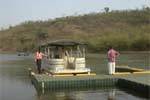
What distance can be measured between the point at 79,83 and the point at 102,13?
111 m

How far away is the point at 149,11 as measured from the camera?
111 meters

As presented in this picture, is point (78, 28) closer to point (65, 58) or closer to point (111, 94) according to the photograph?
point (65, 58)

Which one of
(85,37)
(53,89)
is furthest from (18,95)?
(85,37)

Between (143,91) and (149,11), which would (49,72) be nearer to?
(143,91)

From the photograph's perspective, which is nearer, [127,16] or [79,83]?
[79,83]

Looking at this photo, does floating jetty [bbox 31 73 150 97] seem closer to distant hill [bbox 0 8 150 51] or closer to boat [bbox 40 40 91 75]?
boat [bbox 40 40 91 75]

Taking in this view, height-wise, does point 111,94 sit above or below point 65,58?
below

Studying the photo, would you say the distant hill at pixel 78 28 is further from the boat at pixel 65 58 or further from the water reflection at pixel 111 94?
the water reflection at pixel 111 94

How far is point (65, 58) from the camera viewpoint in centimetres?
2736

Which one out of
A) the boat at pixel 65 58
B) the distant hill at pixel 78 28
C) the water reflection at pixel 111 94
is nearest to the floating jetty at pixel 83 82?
the water reflection at pixel 111 94

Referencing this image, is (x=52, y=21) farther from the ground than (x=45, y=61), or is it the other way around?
(x=52, y=21)

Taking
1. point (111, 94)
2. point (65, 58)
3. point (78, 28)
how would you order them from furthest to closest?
point (78, 28) < point (65, 58) < point (111, 94)

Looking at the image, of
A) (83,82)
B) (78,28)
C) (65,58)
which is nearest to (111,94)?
(83,82)

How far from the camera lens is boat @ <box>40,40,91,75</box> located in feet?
86.7
